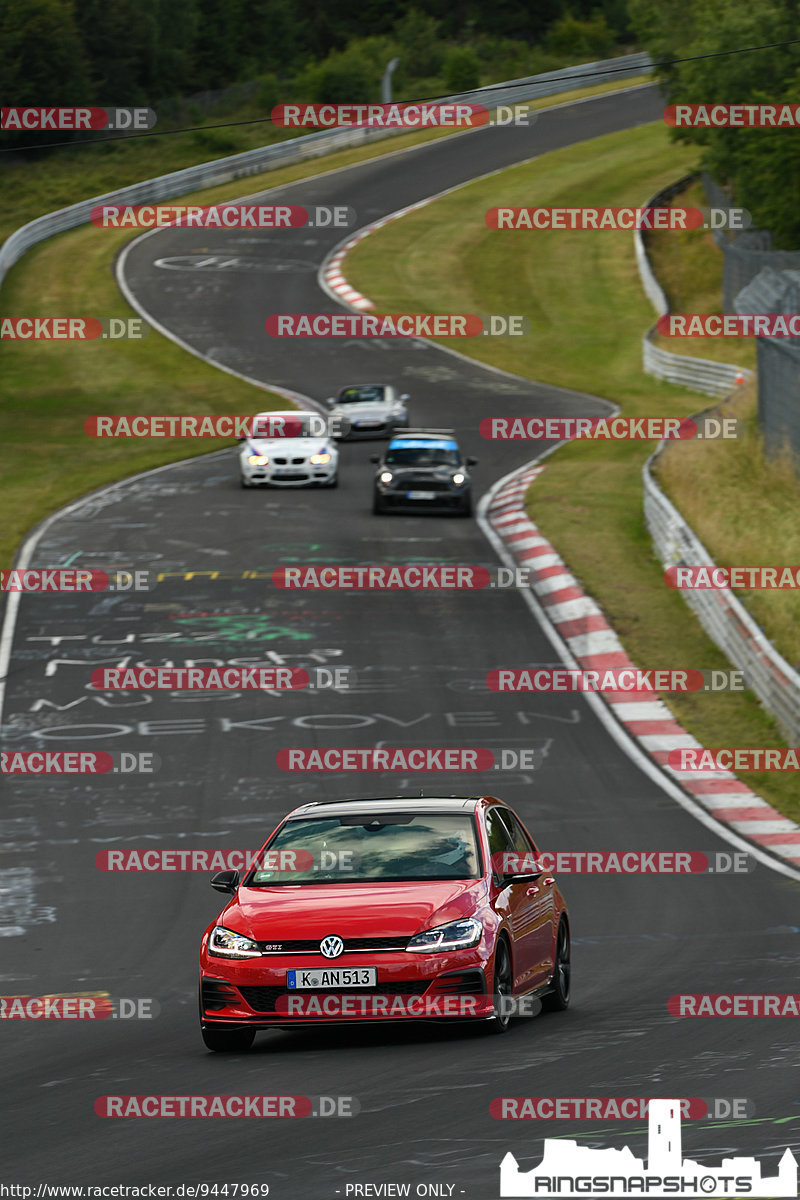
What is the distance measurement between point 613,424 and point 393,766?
958 inches

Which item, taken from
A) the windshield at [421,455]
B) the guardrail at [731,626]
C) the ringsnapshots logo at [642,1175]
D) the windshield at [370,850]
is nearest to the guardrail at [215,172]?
the windshield at [421,455]

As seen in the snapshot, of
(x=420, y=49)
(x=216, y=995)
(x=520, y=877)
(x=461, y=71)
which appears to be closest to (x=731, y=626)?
(x=520, y=877)

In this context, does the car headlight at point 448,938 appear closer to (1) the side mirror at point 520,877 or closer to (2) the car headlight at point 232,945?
(1) the side mirror at point 520,877

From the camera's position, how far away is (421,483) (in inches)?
1287

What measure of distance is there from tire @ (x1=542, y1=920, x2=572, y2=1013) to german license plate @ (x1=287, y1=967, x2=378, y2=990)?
1.59 m

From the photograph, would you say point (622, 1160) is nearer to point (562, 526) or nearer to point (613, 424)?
point (562, 526)

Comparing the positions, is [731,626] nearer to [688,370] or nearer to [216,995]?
[216,995]

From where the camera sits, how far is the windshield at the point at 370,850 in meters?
10.1

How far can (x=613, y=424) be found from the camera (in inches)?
1638

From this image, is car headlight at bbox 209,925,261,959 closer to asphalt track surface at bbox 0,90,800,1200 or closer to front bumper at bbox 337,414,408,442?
asphalt track surface at bbox 0,90,800,1200

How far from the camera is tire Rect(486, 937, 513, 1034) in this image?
9.57m

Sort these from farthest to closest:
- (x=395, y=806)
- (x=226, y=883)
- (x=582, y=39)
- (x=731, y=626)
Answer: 1. (x=582, y=39)
2. (x=731, y=626)
3. (x=395, y=806)
4. (x=226, y=883)

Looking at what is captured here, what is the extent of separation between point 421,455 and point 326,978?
78.7 feet

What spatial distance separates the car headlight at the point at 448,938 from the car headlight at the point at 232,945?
2.63 ft
